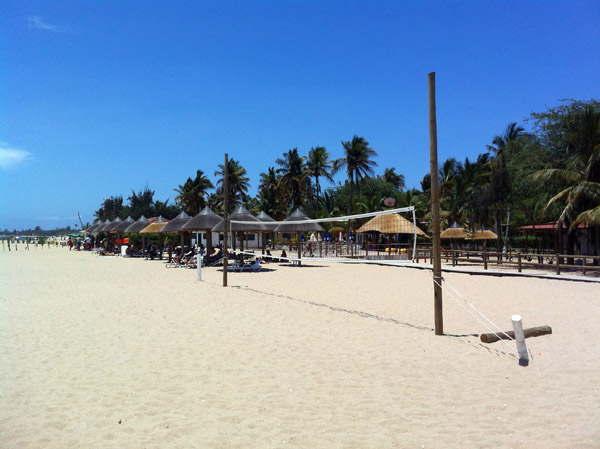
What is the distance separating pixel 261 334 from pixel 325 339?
0.99 metres

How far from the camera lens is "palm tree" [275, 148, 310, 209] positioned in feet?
150

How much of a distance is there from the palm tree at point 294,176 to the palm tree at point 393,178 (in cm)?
2101

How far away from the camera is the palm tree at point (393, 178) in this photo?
6462cm

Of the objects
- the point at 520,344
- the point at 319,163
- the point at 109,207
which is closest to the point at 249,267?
the point at 520,344

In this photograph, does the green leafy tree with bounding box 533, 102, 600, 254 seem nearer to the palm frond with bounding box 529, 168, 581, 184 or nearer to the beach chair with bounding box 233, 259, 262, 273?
the palm frond with bounding box 529, 168, 581, 184

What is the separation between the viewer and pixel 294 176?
45.9 metres

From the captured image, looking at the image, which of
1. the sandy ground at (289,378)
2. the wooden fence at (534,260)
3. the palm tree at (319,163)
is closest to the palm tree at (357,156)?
the palm tree at (319,163)

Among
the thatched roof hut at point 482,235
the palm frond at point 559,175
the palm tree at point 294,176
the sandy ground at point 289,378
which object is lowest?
the sandy ground at point 289,378

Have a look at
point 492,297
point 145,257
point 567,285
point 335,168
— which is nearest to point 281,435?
point 492,297

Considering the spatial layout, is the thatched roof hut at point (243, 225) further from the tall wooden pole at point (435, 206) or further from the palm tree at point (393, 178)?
the palm tree at point (393, 178)

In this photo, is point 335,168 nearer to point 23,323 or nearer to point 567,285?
point 567,285

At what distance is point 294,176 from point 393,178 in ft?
76.4

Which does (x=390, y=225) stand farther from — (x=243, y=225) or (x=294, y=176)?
(x=294, y=176)

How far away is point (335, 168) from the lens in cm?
4384
